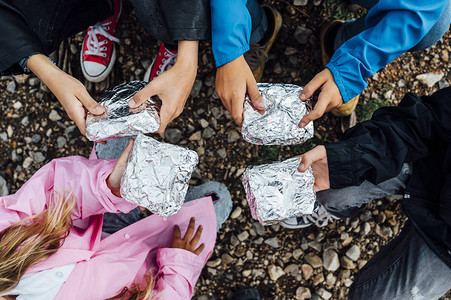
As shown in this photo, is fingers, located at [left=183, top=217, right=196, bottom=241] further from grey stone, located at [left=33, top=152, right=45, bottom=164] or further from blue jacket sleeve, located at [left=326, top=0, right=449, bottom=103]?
grey stone, located at [left=33, top=152, right=45, bottom=164]

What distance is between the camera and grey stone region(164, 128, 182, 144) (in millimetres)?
2336

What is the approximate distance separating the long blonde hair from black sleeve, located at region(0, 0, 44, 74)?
0.64m

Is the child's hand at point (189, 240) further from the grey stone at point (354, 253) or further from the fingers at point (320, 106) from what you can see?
the grey stone at point (354, 253)

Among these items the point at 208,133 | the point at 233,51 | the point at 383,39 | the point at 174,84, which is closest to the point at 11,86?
the point at 208,133

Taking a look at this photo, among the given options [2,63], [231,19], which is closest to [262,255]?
[231,19]

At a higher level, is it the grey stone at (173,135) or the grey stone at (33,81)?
the grey stone at (33,81)

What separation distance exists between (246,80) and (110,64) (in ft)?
4.07

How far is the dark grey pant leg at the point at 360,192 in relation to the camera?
6.08 ft

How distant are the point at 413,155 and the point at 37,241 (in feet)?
5.95

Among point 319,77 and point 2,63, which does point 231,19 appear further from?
point 2,63

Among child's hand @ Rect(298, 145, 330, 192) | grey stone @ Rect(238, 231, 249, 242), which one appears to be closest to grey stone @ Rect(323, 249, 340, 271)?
grey stone @ Rect(238, 231, 249, 242)

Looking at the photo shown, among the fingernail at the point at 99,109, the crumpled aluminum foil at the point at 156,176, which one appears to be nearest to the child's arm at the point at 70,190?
the crumpled aluminum foil at the point at 156,176

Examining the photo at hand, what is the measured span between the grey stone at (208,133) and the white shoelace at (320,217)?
0.86 meters

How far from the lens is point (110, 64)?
231cm
